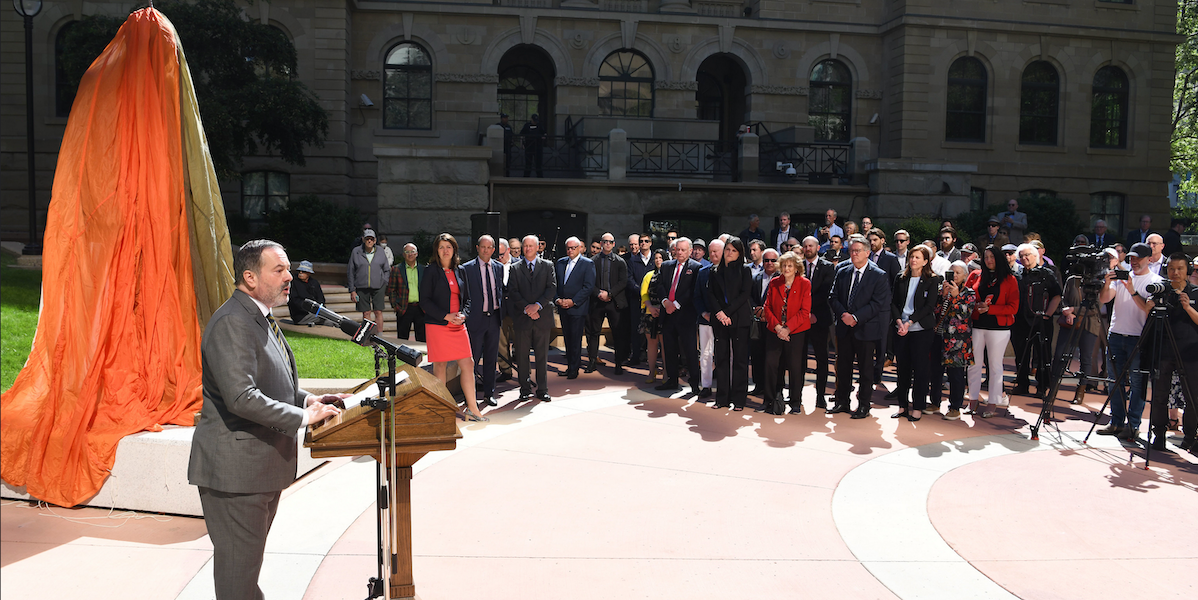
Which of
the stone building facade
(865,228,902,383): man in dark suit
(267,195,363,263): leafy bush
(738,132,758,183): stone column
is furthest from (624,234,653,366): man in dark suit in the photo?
(738,132,758,183): stone column

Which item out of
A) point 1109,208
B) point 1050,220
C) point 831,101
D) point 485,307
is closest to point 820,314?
point 485,307

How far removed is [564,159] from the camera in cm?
2319

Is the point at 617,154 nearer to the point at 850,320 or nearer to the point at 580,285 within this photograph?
the point at 580,285

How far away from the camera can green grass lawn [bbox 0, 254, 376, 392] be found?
8227 millimetres

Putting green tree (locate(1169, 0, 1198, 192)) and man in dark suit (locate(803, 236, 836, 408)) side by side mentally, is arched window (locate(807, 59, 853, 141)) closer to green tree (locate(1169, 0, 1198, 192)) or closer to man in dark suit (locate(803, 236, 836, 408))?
green tree (locate(1169, 0, 1198, 192))

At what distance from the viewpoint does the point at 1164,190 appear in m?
27.6

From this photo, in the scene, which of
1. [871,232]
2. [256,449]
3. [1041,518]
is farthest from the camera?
[871,232]

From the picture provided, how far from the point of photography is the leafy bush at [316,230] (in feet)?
65.5

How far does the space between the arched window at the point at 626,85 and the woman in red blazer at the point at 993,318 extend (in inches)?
695

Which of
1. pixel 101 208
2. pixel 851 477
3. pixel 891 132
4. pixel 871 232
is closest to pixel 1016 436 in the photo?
pixel 851 477

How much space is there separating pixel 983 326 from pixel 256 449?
337 inches

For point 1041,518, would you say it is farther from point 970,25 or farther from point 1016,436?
point 970,25

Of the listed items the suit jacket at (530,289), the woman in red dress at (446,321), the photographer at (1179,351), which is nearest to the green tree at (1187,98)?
the photographer at (1179,351)

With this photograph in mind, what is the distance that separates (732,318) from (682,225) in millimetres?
13701
